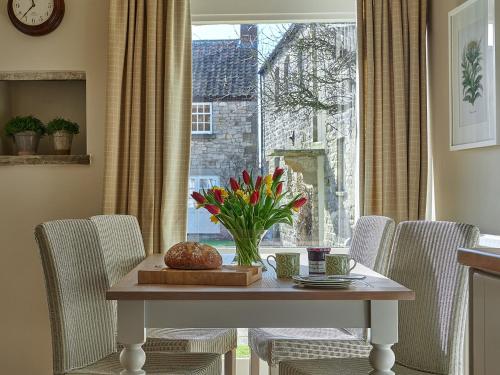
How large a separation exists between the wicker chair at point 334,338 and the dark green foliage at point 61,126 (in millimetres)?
1642

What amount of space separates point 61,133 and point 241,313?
7.05 ft

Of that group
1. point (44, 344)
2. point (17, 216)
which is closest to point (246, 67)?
point (17, 216)

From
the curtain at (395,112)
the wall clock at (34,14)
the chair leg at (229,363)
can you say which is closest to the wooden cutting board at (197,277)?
the chair leg at (229,363)

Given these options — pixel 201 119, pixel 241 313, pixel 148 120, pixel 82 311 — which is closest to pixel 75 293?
pixel 82 311

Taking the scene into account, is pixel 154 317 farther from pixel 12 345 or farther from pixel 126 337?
pixel 12 345

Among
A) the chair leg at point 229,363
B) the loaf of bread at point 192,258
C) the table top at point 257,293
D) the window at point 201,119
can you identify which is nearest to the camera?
the table top at point 257,293

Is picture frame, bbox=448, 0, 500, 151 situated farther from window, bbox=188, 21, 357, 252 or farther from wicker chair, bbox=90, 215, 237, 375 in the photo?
wicker chair, bbox=90, 215, 237, 375

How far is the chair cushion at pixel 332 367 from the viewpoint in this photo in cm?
239

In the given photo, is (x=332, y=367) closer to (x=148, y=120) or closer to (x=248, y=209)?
(x=248, y=209)

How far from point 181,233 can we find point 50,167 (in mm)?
830

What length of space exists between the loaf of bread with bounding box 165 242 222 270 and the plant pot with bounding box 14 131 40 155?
1.87 meters

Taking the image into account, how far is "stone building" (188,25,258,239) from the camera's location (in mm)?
4121

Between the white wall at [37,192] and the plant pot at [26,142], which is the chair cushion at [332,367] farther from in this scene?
the plant pot at [26,142]

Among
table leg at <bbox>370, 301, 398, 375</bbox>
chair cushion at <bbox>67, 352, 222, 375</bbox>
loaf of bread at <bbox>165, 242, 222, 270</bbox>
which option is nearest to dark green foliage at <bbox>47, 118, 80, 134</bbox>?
chair cushion at <bbox>67, 352, 222, 375</bbox>
